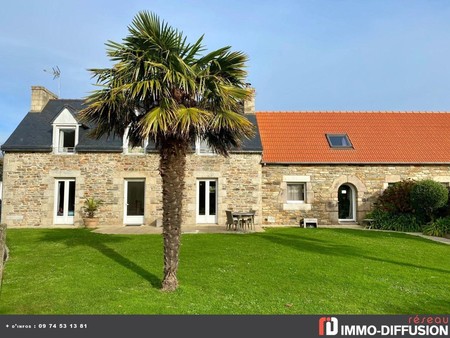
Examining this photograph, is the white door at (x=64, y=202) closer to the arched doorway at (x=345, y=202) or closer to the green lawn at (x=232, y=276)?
the green lawn at (x=232, y=276)

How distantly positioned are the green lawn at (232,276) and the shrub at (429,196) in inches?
123

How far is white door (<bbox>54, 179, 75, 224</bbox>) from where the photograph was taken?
17203 mm

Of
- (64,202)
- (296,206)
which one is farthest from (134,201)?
(296,206)

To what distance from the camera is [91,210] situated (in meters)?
16.6

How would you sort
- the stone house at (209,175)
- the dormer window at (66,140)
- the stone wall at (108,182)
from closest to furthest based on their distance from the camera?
the stone wall at (108,182)
the stone house at (209,175)
the dormer window at (66,140)

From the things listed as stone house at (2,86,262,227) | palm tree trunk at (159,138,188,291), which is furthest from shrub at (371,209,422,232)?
palm tree trunk at (159,138,188,291)

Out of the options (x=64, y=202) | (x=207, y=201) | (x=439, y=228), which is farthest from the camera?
(x=207, y=201)

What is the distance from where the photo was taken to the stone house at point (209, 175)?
55.7 feet

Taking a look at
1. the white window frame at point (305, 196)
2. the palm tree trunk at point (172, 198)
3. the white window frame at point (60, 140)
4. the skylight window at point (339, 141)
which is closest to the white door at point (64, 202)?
the white window frame at point (60, 140)

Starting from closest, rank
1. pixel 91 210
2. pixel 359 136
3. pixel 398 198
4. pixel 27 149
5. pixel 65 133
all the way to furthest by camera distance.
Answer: pixel 91 210
pixel 398 198
pixel 27 149
pixel 65 133
pixel 359 136

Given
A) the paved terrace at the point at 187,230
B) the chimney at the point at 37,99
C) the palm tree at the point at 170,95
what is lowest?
the paved terrace at the point at 187,230
